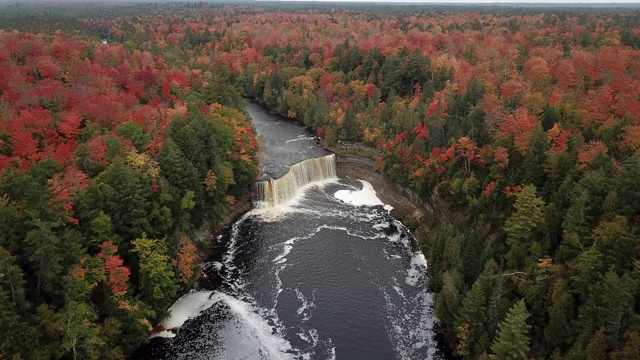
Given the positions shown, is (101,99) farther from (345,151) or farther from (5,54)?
(345,151)

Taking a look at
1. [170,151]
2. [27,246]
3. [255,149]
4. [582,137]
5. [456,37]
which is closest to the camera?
[27,246]

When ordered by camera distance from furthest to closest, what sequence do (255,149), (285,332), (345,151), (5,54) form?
(345,151) → (255,149) → (5,54) → (285,332)

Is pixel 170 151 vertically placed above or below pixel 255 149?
above

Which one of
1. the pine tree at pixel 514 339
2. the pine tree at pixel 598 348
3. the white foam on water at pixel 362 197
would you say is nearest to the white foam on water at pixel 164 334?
the pine tree at pixel 514 339

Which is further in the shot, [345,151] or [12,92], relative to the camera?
[345,151]

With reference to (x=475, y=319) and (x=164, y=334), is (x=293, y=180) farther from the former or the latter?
(x=475, y=319)

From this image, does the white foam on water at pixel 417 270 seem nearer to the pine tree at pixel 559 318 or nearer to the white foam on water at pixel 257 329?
the white foam on water at pixel 257 329

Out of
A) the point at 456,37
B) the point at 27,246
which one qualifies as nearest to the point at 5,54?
the point at 27,246
